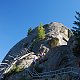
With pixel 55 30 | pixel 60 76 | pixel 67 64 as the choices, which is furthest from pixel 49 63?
pixel 55 30

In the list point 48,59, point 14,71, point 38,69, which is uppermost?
point 48,59

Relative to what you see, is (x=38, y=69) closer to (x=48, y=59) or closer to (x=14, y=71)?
(x=48, y=59)

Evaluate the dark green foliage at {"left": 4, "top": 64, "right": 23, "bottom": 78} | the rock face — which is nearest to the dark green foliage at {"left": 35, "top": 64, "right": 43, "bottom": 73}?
the rock face

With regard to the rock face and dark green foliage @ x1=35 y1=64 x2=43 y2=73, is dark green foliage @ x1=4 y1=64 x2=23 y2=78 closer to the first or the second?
the rock face

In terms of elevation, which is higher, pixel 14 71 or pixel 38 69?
pixel 14 71

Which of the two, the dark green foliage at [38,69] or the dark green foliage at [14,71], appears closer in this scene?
the dark green foliage at [38,69]

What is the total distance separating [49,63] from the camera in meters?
50.7

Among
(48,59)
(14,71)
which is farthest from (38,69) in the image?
(14,71)

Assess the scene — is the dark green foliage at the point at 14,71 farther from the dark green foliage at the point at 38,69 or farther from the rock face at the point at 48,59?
the dark green foliage at the point at 38,69

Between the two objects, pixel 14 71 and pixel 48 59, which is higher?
pixel 48 59

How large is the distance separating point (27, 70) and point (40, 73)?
3912mm

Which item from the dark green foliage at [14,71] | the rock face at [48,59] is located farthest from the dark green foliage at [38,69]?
the dark green foliage at [14,71]

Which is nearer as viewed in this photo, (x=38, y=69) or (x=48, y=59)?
(x=38, y=69)

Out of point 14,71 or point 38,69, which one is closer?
point 38,69
